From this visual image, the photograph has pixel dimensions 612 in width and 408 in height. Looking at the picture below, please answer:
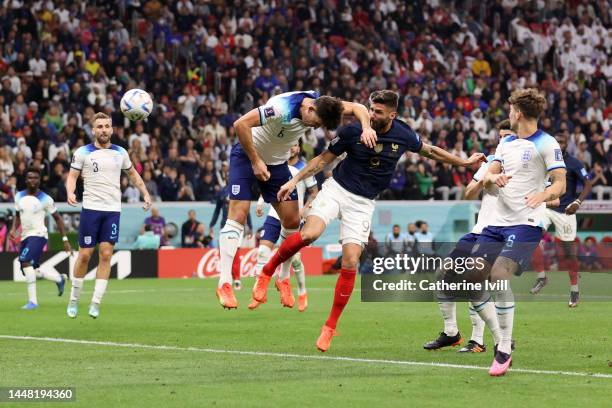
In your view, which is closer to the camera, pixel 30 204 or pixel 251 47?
pixel 30 204

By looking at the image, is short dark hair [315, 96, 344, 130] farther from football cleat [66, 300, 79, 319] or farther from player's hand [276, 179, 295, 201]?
football cleat [66, 300, 79, 319]

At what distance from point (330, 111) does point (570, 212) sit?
750 cm

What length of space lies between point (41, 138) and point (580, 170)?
1465 centimetres

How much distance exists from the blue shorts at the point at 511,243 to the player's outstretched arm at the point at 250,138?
273cm

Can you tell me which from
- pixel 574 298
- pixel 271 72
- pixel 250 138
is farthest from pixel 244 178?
pixel 271 72

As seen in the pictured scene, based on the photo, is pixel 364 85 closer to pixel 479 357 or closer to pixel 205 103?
pixel 205 103

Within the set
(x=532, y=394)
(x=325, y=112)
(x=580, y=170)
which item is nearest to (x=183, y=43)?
(x=580, y=170)

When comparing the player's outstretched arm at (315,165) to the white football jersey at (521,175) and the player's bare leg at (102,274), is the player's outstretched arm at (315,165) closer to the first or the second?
the white football jersey at (521,175)

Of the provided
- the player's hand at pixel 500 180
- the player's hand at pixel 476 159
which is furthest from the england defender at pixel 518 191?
the player's hand at pixel 476 159

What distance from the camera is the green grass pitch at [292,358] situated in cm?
934

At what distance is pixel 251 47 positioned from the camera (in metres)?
35.0

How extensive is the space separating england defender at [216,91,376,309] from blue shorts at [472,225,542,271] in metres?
1.54

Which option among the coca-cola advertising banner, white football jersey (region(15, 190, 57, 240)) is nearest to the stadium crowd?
the coca-cola advertising banner

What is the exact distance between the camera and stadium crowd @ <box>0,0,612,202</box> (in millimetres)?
29812
